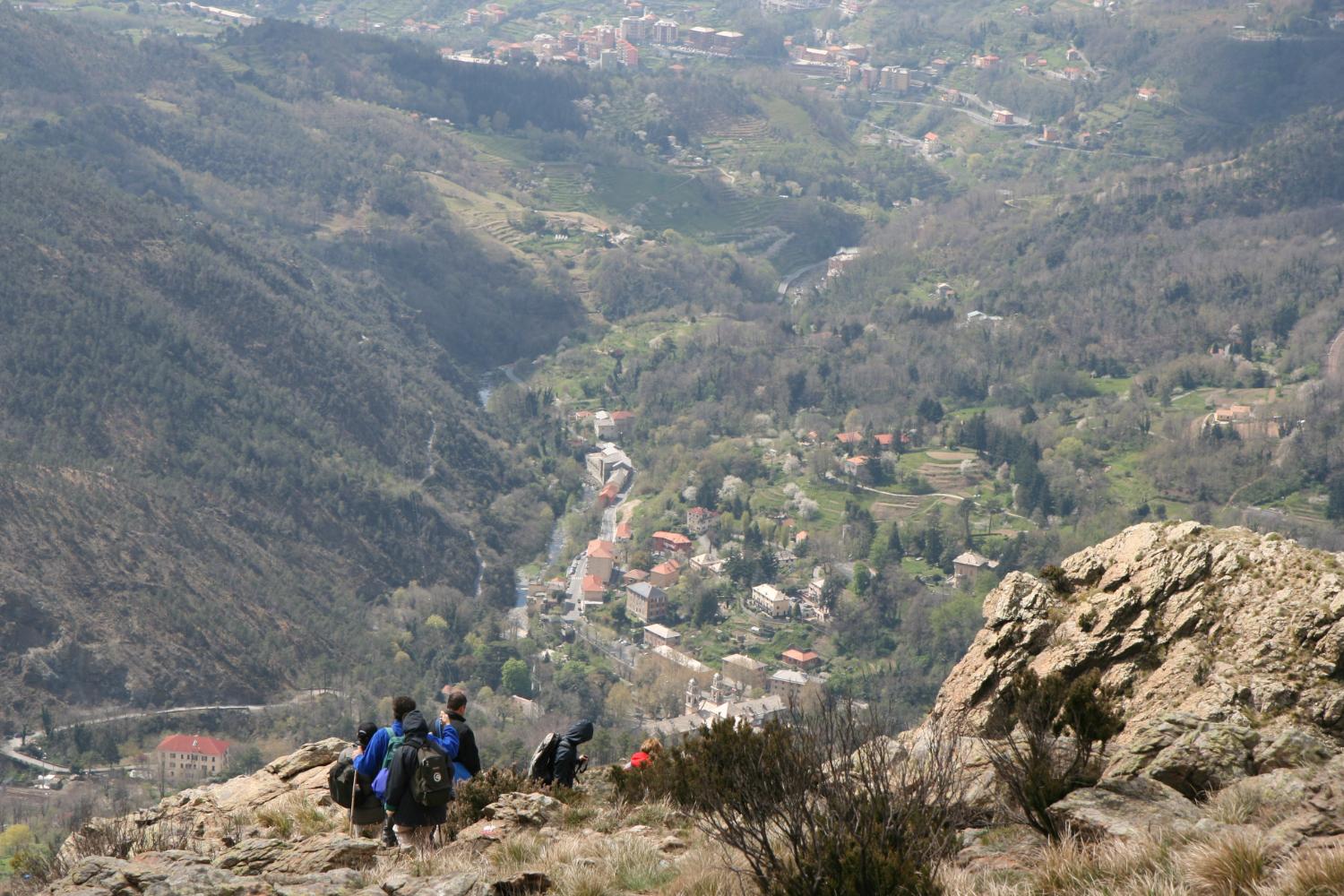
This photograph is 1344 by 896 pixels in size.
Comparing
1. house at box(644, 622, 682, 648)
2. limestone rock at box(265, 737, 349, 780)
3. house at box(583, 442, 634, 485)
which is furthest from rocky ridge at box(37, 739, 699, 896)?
house at box(583, 442, 634, 485)

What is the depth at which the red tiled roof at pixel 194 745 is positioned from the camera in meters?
41.4

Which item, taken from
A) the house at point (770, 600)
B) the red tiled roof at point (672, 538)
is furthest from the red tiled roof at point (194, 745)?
the red tiled roof at point (672, 538)

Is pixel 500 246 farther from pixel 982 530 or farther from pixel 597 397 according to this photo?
pixel 982 530

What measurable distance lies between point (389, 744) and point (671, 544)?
181 feet

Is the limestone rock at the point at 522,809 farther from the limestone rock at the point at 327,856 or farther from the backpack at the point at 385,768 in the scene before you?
the limestone rock at the point at 327,856

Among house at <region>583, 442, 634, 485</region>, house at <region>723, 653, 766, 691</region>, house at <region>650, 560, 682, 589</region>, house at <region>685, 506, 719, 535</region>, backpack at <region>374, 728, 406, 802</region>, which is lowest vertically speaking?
house at <region>583, 442, 634, 485</region>

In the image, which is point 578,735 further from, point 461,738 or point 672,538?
point 672,538

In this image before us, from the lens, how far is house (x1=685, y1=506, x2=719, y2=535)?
69.3m

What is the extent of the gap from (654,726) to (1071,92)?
428 feet

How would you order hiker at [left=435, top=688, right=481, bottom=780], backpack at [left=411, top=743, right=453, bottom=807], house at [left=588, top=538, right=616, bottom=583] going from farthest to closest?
house at [left=588, top=538, right=616, bottom=583], hiker at [left=435, top=688, right=481, bottom=780], backpack at [left=411, top=743, right=453, bottom=807]

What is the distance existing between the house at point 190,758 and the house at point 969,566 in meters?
32.7

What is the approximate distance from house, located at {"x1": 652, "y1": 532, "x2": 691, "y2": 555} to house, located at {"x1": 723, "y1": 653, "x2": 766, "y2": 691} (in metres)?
13.6

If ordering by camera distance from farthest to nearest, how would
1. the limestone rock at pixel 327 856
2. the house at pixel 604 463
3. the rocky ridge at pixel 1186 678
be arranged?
the house at pixel 604 463 → the limestone rock at pixel 327 856 → the rocky ridge at pixel 1186 678

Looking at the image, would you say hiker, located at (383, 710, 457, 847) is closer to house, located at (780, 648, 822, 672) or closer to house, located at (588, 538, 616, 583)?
house, located at (780, 648, 822, 672)
